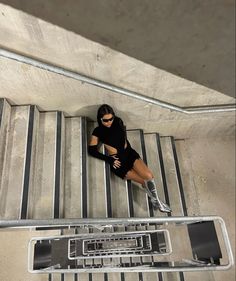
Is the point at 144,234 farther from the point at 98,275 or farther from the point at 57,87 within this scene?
the point at 57,87

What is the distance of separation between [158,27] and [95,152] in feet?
4.37

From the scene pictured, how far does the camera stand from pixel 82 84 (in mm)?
2359

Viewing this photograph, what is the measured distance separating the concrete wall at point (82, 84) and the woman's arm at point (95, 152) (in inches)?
13.8

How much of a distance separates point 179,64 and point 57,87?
1.15m

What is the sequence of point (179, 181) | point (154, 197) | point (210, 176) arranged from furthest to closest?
point (210, 176) < point (179, 181) < point (154, 197)

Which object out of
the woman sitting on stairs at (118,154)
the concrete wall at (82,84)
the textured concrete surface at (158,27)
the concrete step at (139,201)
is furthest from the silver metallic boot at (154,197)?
the textured concrete surface at (158,27)

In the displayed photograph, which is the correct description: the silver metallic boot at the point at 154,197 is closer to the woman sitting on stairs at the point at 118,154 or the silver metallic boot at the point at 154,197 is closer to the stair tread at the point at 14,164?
the woman sitting on stairs at the point at 118,154

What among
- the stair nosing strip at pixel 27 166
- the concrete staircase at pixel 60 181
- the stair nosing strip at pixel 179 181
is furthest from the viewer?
the stair nosing strip at pixel 179 181

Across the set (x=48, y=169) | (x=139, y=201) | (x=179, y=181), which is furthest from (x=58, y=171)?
(x=179, y=181)

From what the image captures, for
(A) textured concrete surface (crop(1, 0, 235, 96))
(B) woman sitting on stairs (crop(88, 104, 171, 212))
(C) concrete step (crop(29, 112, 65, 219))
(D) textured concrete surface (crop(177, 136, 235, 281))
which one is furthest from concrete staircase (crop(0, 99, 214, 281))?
(A) textured concrete surface (crop(1, 0, 235, 96))

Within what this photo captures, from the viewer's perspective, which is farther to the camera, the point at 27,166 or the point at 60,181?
the point at 60,181

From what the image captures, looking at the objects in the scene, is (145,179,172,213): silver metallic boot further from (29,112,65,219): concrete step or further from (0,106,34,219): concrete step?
(0,106,34,219): concrete step

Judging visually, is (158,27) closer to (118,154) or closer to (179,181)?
(118,154)

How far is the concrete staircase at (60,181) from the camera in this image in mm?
2230
